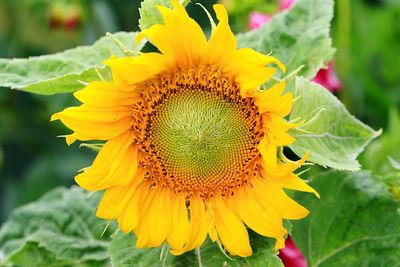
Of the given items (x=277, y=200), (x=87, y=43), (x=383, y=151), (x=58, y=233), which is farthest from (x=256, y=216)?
(x=87, y=43)

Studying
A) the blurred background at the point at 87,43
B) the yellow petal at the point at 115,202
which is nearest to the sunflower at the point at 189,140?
the yellow petal at the point at 115,202

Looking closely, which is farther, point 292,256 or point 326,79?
point 326,79

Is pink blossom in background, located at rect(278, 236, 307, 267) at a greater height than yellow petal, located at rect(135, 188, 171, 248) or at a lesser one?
lesser

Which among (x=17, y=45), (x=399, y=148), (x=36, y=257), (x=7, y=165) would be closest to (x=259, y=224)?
(x=36, y=257)

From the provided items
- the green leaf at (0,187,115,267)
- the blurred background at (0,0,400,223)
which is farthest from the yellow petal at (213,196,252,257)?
the blurred background at (0,0,400,223)

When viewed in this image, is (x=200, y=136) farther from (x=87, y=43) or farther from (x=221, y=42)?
(x=87, y=43)

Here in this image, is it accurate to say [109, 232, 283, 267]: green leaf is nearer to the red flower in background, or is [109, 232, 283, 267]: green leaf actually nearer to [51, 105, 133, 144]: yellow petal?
[51, 105, 133, 144]: yellow petal
